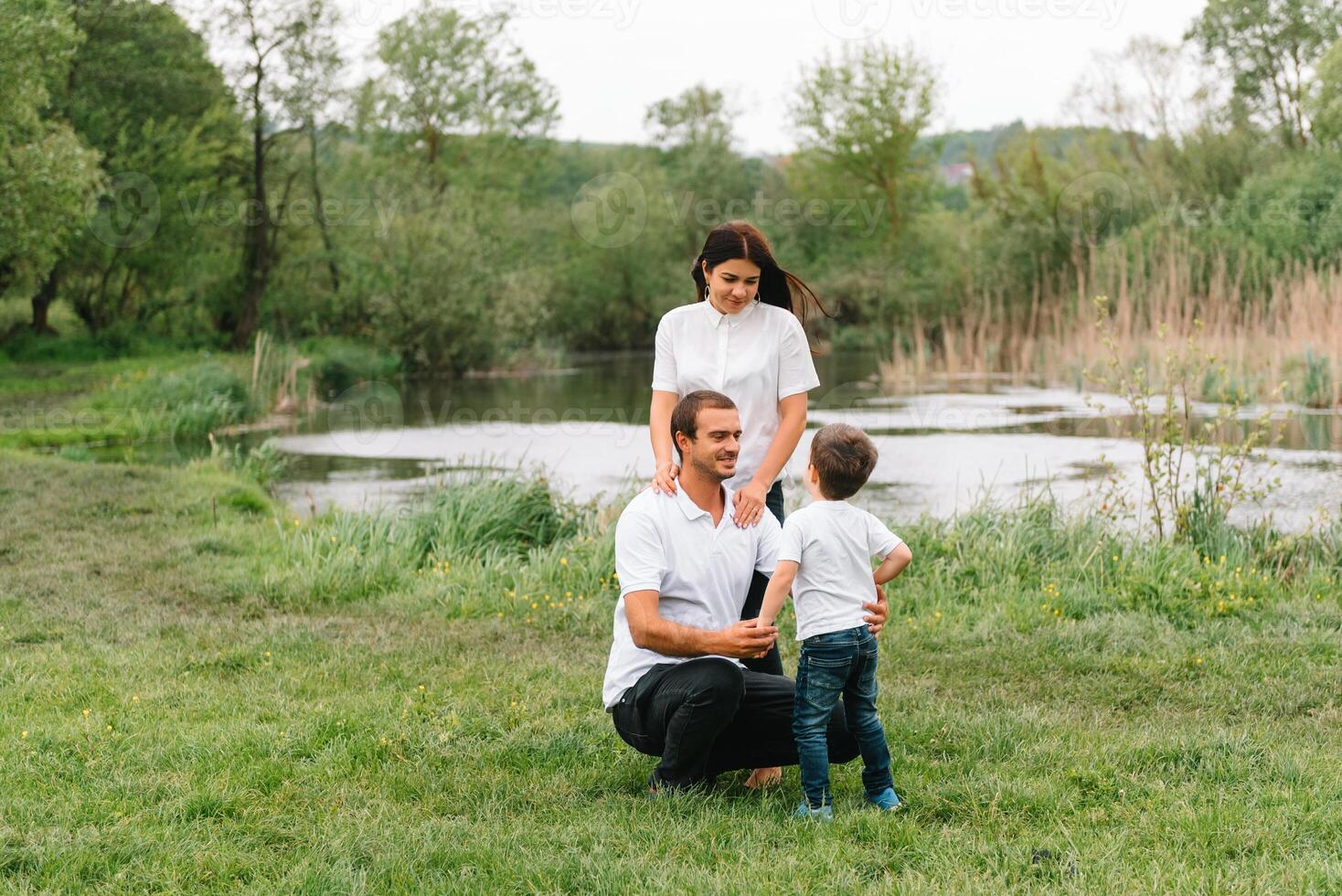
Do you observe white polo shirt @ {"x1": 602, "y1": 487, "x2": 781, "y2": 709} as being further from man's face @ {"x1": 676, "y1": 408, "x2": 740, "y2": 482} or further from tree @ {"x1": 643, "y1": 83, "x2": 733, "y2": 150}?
tree @ {"x1": 643, "y1": 83, "x2": 733, "y2": 150}

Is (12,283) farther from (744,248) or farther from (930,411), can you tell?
(744,248)

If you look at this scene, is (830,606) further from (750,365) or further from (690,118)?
(690,118)

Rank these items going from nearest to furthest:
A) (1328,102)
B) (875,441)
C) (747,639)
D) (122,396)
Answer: (747,639), (875,441), (122,396), (1328,102)

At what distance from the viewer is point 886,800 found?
3.80 meters

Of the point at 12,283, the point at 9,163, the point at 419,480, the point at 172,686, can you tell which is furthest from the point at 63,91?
the point at 172,686

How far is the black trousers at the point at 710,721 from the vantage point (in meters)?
3.76

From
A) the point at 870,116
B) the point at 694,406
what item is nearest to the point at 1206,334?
the point at 694,406

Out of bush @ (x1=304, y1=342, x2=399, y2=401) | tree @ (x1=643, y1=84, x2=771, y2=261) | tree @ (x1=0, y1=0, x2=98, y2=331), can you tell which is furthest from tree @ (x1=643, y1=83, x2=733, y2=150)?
tree @ (x1=0, y1=0, x2=98, y2=331)

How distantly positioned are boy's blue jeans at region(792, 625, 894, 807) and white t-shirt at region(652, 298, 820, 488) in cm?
83

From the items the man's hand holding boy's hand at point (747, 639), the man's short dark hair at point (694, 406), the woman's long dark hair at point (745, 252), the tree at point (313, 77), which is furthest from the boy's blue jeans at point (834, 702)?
the tree at point (313, 77)

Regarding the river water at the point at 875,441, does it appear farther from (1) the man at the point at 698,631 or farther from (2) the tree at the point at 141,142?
(2) the tree at the point at 141,142

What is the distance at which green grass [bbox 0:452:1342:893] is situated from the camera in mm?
3375

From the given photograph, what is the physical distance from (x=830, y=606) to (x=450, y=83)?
4962 centimetres

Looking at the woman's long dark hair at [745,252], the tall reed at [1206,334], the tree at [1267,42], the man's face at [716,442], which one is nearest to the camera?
the man's face at [716,442]
